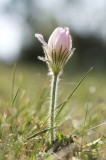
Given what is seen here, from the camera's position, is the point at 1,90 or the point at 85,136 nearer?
the point at 85,136

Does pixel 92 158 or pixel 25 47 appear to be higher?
pixel 25 47

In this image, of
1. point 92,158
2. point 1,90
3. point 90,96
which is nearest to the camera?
point 92,158

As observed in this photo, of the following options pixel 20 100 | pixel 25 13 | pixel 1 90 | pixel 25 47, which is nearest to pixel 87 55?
pixel 25 47

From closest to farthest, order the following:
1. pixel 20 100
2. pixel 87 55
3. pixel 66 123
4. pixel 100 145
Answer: pixel 100 145 < pixel 66 123 < pixel 20 100 < pixel 87 55

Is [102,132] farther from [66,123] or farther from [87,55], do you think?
[87,55]

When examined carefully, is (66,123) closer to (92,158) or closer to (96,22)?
(92,158)

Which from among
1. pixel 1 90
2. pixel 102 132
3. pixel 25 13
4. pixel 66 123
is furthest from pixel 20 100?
pixel 25 13

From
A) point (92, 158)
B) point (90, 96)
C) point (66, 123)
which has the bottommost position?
point (92, 158)
